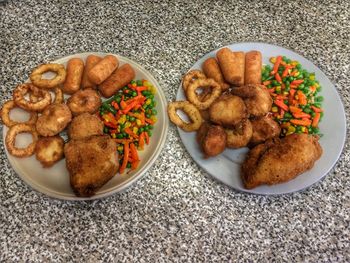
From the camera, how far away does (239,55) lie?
5.27 ft

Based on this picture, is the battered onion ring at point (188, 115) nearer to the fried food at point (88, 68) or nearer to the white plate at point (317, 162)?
the white plate at point (317, 162)

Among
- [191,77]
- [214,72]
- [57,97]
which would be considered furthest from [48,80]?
[214,72]

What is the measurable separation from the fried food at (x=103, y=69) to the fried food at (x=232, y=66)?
0.49m

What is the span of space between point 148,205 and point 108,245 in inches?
8.7

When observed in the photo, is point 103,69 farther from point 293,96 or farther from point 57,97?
point 293,96

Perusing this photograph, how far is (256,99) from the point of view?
1.44m

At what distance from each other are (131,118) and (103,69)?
256 millimetres

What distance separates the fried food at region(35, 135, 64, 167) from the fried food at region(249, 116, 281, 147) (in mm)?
798

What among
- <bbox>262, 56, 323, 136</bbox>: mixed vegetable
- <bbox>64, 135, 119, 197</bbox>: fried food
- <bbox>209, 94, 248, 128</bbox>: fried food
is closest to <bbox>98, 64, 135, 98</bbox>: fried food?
<bbox>64, 135, 119, 197</bbox>: fried food

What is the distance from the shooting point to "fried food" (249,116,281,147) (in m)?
1.41

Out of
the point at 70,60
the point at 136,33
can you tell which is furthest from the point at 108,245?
the point at 136,33

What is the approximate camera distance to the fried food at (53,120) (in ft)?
4.61

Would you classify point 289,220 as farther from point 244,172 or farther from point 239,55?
point 239,55

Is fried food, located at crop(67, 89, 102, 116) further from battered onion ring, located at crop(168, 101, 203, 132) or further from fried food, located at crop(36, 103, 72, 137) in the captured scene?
battered onion ring, located at crop(168, 101, 203, 132)
